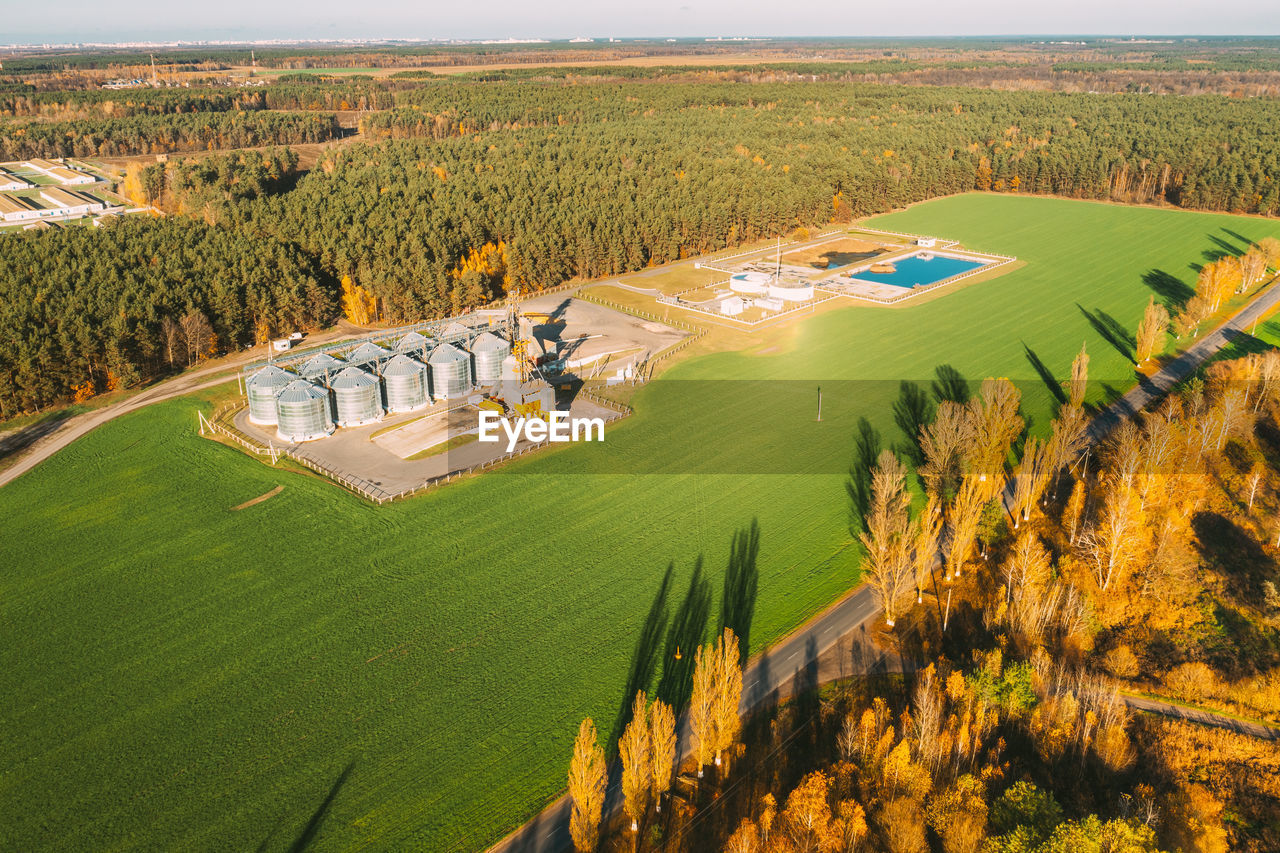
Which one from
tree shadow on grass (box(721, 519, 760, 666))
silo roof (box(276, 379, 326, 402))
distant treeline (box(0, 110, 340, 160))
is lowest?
tree shadow on grass (box(721, 519, 760, 666))

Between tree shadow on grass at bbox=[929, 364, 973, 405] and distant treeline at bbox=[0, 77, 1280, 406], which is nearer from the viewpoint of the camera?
tree shadow on grass at bbox=[929, 364, 973, 405]

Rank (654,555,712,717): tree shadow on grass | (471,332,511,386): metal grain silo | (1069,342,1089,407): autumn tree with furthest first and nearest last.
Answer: (471,332,511,386): metal grain silo, (1069,342,1089,407): autumn tree, (654,555,712,717): tree shadow on grass

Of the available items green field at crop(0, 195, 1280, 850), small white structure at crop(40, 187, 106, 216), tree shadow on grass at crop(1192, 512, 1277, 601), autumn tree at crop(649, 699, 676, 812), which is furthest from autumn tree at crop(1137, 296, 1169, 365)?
small white structure at crop(40, 187, 106, 216)

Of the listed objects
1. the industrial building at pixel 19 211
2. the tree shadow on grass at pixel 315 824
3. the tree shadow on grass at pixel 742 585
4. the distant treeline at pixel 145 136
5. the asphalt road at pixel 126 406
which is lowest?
the tree shadow on grass at pixel 315 824

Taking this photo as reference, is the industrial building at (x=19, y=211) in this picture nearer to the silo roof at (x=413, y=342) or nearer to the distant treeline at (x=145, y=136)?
the distant treeline at (x=145, y=136)

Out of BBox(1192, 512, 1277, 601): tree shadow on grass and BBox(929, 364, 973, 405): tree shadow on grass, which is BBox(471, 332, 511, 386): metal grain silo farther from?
BBox(1192, 512, 1277, 601): tree shadow on grass

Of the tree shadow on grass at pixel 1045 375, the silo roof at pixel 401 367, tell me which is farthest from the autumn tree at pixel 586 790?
the tree shadow on grass at pixel 1045 375

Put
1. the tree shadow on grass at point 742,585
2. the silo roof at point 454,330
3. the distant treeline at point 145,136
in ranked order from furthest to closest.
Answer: the distant treeline at point 145,136 → the silo roof at point 454,330 → the tree shadow on grass at point 742,585
